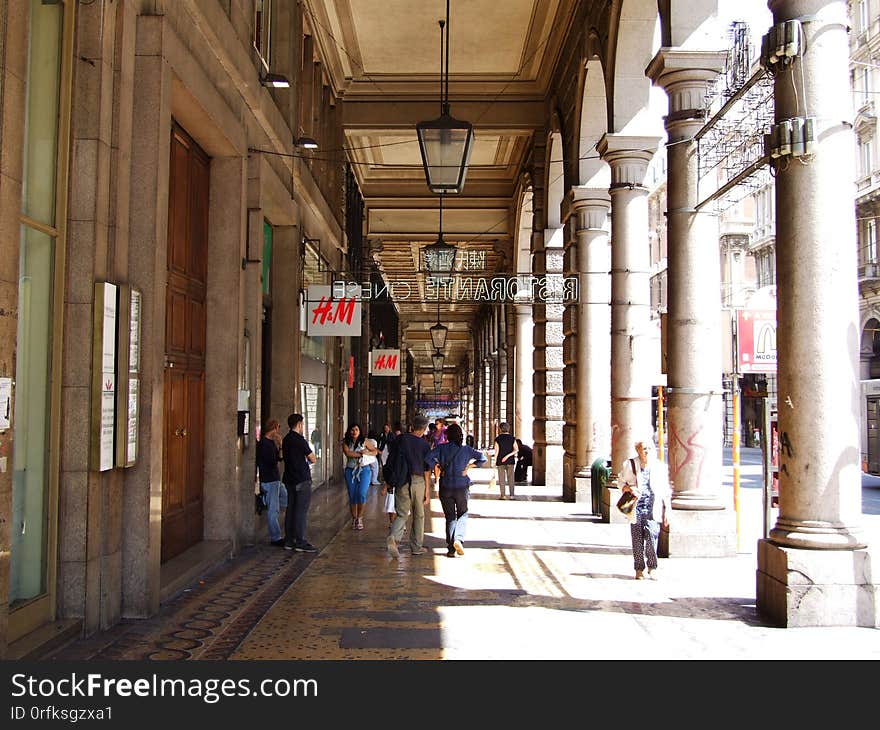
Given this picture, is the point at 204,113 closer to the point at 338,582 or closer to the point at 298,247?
the point at 338,582

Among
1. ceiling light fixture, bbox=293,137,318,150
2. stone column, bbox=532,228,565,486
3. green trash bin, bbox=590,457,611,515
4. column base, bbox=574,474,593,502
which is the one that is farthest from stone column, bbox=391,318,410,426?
ceiling light fixture, bbox=293,137,318,150

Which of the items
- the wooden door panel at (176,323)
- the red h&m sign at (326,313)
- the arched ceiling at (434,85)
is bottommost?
the wooden door panel at (176,323)

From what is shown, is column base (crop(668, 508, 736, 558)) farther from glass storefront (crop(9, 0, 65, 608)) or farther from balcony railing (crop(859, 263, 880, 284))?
balcony railing (crop(859, 263, 880, 284))

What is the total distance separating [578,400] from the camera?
17.0m

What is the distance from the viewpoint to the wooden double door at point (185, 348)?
948 centimetres

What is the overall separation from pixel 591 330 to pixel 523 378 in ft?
36.7

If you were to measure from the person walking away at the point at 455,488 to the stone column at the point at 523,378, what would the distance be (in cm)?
1620

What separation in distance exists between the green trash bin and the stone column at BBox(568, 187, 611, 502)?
96 cm

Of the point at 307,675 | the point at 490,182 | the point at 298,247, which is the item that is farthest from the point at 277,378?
the point at 490,182

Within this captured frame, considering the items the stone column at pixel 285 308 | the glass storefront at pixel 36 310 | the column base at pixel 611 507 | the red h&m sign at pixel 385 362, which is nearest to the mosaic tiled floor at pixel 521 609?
the glass storefront at pixel 36 310

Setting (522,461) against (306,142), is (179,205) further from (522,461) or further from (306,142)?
(522,461)

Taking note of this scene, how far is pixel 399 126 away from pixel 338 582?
14.2m

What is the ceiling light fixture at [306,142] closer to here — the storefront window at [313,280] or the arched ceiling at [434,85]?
the storefront window at [313,280]

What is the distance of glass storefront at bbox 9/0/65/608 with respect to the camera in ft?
20.5
